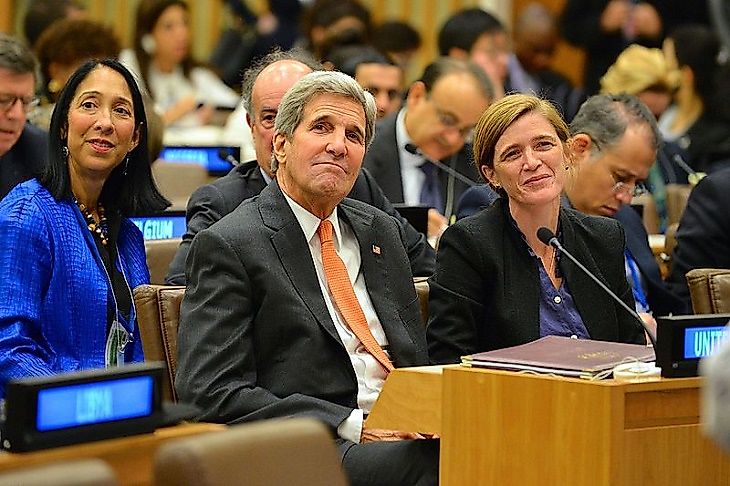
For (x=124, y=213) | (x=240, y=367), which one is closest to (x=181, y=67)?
(x=124, y=213)

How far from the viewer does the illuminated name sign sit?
160 inches

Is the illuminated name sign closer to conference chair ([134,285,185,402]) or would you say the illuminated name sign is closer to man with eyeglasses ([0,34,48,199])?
man with eyeglasses ([0,34,48,199])

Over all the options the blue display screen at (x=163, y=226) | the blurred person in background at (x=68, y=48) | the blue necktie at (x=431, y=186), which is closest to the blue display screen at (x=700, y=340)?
the blue display screen at (x=163, y=226)

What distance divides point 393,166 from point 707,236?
125cm

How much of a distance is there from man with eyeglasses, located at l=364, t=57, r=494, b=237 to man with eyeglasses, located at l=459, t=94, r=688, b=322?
106 cm

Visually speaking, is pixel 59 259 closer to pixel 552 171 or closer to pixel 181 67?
pixel 552 171

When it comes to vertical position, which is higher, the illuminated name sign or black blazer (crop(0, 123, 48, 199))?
black blazer (crop(0, 123, 48, 199))

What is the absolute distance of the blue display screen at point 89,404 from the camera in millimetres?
1780

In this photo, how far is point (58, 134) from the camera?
3.17m

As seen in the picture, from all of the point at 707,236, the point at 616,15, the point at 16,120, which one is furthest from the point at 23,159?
the point at 616,15

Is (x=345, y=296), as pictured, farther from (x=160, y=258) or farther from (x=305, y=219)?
(x=160, y=258)

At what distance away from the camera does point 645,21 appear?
825 centimetres

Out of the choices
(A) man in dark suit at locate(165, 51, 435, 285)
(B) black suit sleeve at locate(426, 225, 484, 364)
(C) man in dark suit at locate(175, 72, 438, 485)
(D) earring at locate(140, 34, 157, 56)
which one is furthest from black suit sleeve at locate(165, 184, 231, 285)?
(D) earring at locate(140, 34, 157, 56)

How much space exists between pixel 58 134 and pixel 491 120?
93 cm
